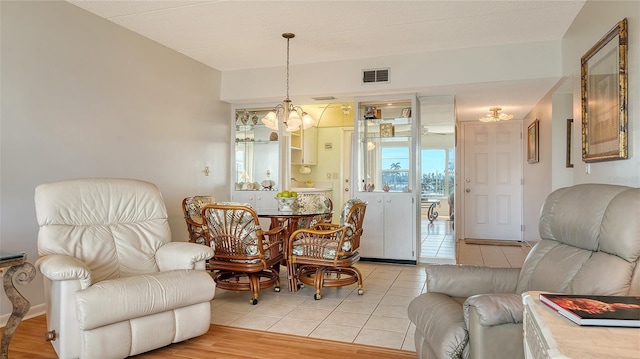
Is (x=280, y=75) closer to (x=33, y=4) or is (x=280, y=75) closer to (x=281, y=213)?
(x=281, y=213)

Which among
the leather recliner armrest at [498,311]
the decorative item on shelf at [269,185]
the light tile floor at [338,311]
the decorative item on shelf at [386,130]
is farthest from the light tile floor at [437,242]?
the leather recliner armrest at [498,311]

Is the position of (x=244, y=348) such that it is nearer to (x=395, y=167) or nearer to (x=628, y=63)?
(x=628, y=63)

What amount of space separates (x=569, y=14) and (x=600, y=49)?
2.85 ft

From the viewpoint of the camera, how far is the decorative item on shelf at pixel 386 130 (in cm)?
544

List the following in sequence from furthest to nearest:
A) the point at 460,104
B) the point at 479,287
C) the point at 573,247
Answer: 1. the point at 460,104
2. the point at 479,287
3. the point at 573,247

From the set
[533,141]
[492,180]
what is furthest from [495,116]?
[492,180]

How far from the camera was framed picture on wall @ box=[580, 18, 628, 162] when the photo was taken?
100.0 inches

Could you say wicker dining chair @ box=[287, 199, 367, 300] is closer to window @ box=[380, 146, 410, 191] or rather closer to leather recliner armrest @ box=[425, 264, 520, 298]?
leather recliner armrest @ box=[425, 264, 520, 298]

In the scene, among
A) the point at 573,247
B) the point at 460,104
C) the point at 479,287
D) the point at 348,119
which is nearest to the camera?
the point at 573,247

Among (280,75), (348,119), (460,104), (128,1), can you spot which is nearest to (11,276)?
Answer: (128,1)

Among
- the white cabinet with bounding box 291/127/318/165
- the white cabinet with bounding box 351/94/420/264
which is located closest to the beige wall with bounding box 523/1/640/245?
the white cabinet with bounding box 351/94/420/264

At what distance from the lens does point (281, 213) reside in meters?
3.89

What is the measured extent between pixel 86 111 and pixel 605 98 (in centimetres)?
429

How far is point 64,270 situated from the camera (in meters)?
2.17
